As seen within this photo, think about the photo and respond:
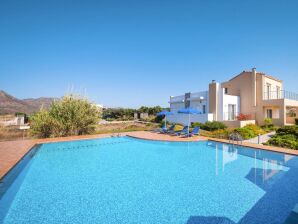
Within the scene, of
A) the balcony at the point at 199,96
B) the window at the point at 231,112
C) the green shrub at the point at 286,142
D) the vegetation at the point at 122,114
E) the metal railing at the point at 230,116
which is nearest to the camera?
the green shrub at the point at 286,142

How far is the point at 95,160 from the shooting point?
30.3 ft

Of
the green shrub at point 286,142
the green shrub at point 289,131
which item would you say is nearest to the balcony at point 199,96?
the green shrub at point 289,131

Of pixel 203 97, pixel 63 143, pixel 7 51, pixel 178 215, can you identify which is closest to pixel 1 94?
pixel 7 51

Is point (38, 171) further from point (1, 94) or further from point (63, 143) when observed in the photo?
point (1, 94)

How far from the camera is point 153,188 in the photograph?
584cm

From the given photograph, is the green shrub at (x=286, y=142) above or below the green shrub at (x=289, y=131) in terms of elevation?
below

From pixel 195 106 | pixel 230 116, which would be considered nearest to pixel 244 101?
pixel 230 116

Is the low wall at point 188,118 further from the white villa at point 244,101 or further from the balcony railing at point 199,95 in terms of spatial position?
the balcony railing at point 199,95

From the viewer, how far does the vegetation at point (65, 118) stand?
13.8 metres

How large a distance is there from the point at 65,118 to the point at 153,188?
1147 centimetres

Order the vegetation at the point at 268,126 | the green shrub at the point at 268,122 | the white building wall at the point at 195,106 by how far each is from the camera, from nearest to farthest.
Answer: the vegetation at the point at 268,126 → the green shrub at the point at 268,122 → the white building wall at the point at 195,106

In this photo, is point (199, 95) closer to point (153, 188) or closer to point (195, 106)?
point (195, 106)

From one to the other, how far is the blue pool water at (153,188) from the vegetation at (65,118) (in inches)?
160

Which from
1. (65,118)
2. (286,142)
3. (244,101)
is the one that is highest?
(244,101)
